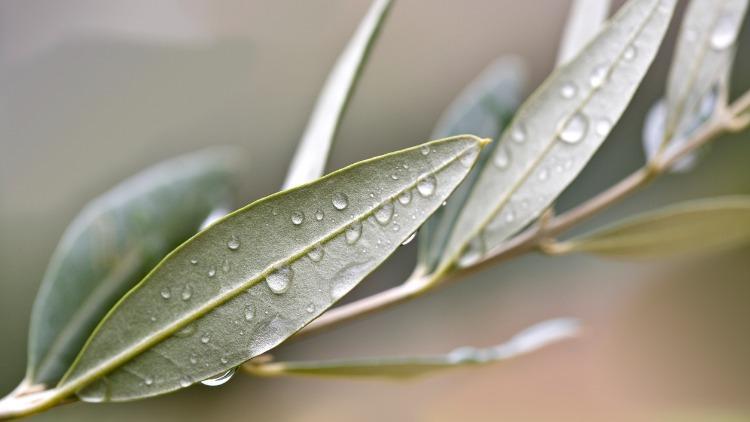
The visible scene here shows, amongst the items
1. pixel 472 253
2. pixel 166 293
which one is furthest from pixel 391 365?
pixel 166 293

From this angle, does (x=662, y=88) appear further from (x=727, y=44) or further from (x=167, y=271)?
(x=167, y=271)

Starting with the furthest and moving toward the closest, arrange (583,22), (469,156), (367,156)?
(367,156) → (583,22) → (469,156)

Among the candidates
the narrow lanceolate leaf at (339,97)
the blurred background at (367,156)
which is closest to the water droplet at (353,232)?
the narrow lanceolate leaf at (339,97)

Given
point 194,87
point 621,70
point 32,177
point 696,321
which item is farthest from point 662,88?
point 32,177

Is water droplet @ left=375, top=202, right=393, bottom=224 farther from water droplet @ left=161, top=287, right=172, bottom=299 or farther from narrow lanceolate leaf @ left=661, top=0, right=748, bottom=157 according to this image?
narrow lanceolate leaf @ left=661, top=0, right=748, bottom=157

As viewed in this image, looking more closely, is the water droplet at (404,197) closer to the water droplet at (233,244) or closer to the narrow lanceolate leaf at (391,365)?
the water droplet at (233,244)

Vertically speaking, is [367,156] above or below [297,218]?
above

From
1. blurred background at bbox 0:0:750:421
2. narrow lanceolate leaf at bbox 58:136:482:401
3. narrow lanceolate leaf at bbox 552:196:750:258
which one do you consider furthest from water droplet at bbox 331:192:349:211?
blurred background at bbox 0:0:750:421

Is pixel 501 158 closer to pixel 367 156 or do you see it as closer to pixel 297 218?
pixel 297 218
